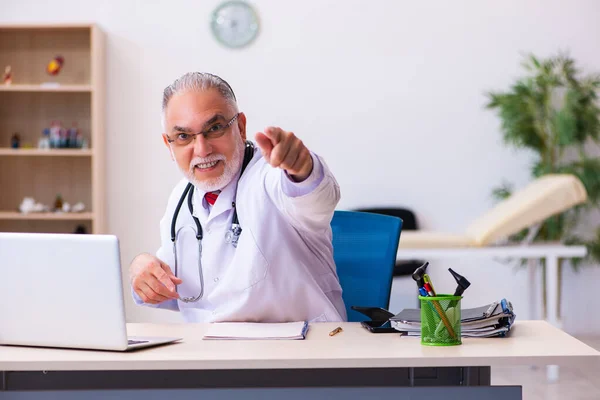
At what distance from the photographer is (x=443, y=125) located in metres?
5.20

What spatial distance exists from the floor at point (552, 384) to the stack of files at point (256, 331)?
2.10m

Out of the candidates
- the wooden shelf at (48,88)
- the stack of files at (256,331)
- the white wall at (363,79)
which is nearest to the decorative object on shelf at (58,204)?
the white wall at (363,79)

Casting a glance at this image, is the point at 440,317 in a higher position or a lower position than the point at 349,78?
lower

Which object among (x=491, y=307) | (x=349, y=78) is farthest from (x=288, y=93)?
(x=491, y=307)

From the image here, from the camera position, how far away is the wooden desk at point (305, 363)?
1318mm

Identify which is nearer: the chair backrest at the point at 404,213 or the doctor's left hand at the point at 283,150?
the doctor's left hand at the point at 283,150

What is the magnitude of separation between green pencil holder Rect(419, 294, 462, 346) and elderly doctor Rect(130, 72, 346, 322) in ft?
1.46

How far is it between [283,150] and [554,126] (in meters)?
3.54

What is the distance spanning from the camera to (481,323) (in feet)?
5.11

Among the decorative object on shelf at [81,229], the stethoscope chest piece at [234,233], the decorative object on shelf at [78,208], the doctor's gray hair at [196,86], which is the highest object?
the doctor's gray hair at [196,86]

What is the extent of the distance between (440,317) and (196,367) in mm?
477

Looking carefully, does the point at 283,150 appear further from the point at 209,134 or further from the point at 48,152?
the point at 48,152

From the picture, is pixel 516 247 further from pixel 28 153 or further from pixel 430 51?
pixel 28 153

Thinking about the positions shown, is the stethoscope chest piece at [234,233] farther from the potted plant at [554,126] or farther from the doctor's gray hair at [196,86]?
the potted plant at [554,126]
